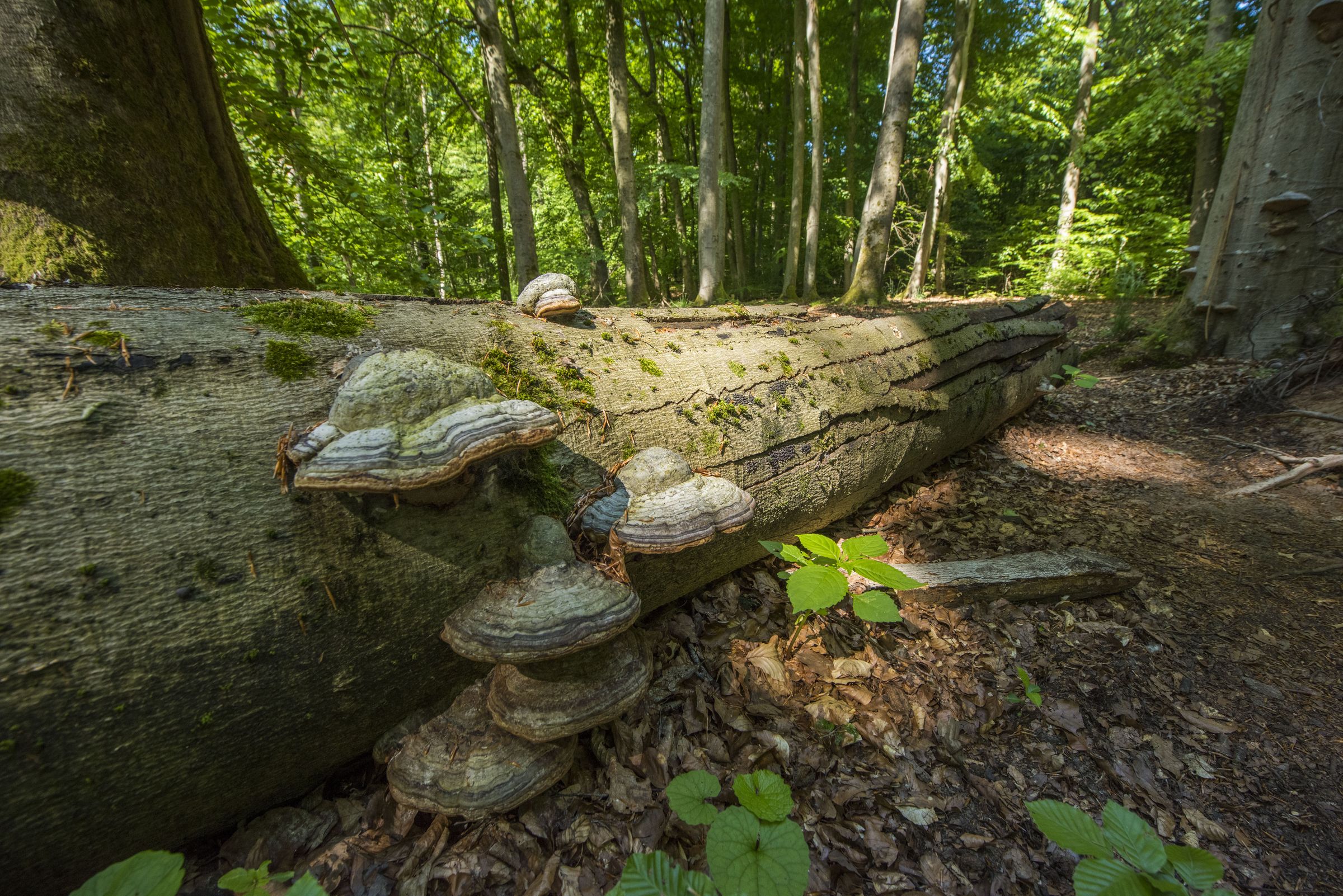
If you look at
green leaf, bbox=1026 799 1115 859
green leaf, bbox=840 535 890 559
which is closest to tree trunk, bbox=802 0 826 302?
green leaf, bbox=840 535 890 559

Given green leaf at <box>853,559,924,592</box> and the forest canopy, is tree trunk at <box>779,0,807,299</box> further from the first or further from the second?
green leaf at <box>853,559,924,592</box>

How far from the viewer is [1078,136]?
637 inches

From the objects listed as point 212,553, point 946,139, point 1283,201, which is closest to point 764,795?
point 212,553

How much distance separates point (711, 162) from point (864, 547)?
35.7ft

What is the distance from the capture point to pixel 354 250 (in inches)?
270

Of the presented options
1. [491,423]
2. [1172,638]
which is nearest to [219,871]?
[491,423]

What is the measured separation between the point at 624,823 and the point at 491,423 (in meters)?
1.72

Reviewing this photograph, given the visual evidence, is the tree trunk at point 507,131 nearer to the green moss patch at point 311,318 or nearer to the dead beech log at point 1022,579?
the green moss patch at point 311,318

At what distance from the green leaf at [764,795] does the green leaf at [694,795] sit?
0.10 meters

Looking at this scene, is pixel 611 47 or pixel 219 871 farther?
pixel 611 47

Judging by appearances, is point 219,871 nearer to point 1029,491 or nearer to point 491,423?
→ point 491,423

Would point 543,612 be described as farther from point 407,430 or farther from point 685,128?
point 685,128

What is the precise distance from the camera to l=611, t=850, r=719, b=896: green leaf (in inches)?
57.2

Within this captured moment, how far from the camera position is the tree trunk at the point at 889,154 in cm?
862
